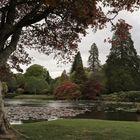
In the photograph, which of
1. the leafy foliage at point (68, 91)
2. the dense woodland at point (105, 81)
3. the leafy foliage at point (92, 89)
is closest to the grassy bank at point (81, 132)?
the dense woodland at point (105, 81)

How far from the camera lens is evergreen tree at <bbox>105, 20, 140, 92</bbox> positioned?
354 ft

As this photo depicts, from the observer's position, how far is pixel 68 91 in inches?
4173

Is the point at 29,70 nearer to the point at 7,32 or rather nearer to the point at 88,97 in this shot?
the point at 88,97

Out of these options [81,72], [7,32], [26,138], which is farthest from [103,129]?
[81,72]

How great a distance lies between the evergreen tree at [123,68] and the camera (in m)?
108

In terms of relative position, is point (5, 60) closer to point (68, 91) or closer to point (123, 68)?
point (68, 91)

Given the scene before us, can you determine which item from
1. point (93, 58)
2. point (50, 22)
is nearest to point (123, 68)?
point (93, 58)

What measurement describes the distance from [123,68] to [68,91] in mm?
17013

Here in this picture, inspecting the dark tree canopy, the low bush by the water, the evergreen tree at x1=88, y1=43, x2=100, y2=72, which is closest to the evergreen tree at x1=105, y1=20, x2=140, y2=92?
the low bush by the water

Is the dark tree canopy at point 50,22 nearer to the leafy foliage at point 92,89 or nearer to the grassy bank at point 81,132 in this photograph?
the grassy bank at point 81,132

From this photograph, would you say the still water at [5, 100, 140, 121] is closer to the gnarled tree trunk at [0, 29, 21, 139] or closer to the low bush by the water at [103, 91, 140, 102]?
the gnarled tree trunk at [0, 29, 21, 139]

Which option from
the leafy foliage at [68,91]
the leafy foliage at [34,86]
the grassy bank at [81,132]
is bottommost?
the grassy bank at [81,132]

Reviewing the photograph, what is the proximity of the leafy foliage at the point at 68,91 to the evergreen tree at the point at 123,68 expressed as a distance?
29.4 ft

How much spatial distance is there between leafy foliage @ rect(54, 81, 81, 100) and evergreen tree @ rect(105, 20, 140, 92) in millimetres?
8953
